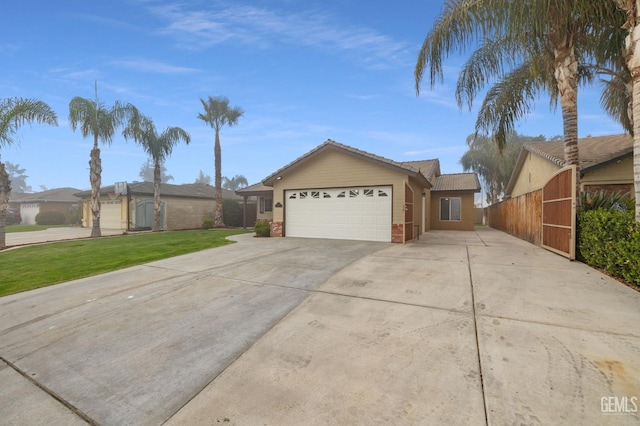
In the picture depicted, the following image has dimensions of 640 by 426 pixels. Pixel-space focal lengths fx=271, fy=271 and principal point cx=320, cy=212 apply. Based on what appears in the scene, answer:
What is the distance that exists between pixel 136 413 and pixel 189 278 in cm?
411

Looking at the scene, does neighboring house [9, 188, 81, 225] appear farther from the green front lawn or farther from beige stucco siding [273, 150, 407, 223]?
beige stucco siding [273, 150, 407, 223]

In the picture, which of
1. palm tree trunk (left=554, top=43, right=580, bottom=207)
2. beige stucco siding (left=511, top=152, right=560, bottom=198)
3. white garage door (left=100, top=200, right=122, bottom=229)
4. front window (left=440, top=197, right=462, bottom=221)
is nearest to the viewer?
palm tree trunk (left=554, top=43, right=580, bottom=207)

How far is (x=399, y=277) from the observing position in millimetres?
5555

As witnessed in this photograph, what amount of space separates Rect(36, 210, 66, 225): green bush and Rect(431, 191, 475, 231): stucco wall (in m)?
39.0

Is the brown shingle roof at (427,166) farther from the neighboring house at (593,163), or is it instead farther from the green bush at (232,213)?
the green bush at (232,213)

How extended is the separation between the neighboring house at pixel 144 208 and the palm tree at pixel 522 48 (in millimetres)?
20250

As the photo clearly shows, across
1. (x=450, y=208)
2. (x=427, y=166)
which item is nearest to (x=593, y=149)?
(x=450, y=208)

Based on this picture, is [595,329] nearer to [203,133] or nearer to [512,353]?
[512,353]

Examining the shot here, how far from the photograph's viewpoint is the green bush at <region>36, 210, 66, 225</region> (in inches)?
1174

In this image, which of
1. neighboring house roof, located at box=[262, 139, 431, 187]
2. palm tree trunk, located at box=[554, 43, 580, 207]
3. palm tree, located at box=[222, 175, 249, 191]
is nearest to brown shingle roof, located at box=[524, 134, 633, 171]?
palm tree trunk, located at box=[554, 43, 580, 207]

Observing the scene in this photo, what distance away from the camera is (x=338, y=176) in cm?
1204

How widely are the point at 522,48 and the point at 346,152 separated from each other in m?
6.62

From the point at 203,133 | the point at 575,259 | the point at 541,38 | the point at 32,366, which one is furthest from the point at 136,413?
the point at 203,133
